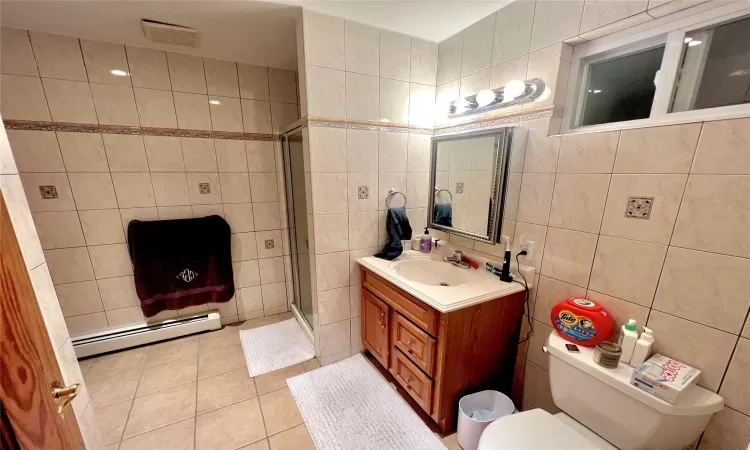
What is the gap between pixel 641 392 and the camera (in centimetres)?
93

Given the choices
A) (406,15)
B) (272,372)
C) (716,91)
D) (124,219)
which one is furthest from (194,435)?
(716,91)

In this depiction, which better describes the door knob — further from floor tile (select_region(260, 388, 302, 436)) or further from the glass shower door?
the glass shower door

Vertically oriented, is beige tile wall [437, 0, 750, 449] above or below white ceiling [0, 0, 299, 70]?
below

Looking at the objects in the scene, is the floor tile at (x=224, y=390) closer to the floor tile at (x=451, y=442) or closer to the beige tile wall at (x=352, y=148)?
the beige tile wall at (x=352, y=148)

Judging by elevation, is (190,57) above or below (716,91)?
above

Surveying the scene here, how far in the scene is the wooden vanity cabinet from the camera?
1331mm

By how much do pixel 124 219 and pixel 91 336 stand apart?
927 millimetres

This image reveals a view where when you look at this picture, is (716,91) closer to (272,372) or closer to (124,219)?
(272,372)

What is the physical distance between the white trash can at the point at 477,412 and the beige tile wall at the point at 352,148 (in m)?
0.89

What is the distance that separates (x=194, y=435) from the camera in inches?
58.0

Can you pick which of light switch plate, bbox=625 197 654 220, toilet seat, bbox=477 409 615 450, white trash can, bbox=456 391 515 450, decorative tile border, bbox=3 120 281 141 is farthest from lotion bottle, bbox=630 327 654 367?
decorative tile border, bbox=3 120 281 141

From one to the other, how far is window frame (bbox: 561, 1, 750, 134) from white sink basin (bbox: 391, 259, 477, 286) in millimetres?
958

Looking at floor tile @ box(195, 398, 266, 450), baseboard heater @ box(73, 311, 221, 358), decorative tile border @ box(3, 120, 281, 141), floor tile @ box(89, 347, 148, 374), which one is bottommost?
floor tile @ box(195, 398, 266, 450)

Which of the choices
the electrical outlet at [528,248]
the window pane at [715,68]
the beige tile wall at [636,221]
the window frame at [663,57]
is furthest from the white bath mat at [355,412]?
the window pane at [715,68]
